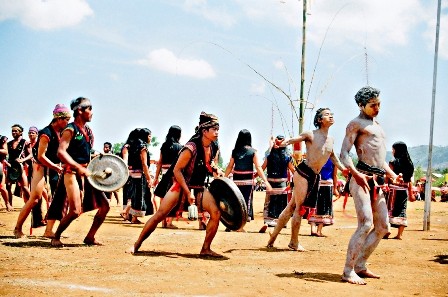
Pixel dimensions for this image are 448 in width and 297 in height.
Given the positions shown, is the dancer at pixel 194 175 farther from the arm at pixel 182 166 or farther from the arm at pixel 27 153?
the arm at pixel 27 153

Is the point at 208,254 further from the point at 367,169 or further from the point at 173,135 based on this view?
the point at 173,135

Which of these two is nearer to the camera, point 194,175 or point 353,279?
point 353,279

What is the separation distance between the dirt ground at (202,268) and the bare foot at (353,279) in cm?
9

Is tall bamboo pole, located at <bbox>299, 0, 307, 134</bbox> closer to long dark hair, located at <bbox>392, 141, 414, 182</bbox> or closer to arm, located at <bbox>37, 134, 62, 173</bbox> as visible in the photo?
long dark hair, located at <bbox>392, 141, 414, 182</bbox>

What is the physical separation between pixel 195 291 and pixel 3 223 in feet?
25.7

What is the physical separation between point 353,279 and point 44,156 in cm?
465

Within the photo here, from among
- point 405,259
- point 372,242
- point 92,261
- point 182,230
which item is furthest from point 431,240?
point 92,261

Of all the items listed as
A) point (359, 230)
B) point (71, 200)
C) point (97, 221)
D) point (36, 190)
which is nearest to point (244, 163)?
point (97, 221)

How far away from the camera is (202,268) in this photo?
7156 millimetres

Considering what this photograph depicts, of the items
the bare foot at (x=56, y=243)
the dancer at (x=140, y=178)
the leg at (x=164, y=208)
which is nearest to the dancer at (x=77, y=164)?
the bare foot at (x=56, y=243)

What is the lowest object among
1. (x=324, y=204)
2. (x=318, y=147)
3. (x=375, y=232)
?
(x=375, y=232)

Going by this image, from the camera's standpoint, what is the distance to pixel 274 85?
18.0 meters

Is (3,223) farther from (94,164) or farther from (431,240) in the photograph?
(431,240)

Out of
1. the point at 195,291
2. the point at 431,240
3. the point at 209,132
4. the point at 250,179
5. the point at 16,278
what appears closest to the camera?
the point at 195,291
